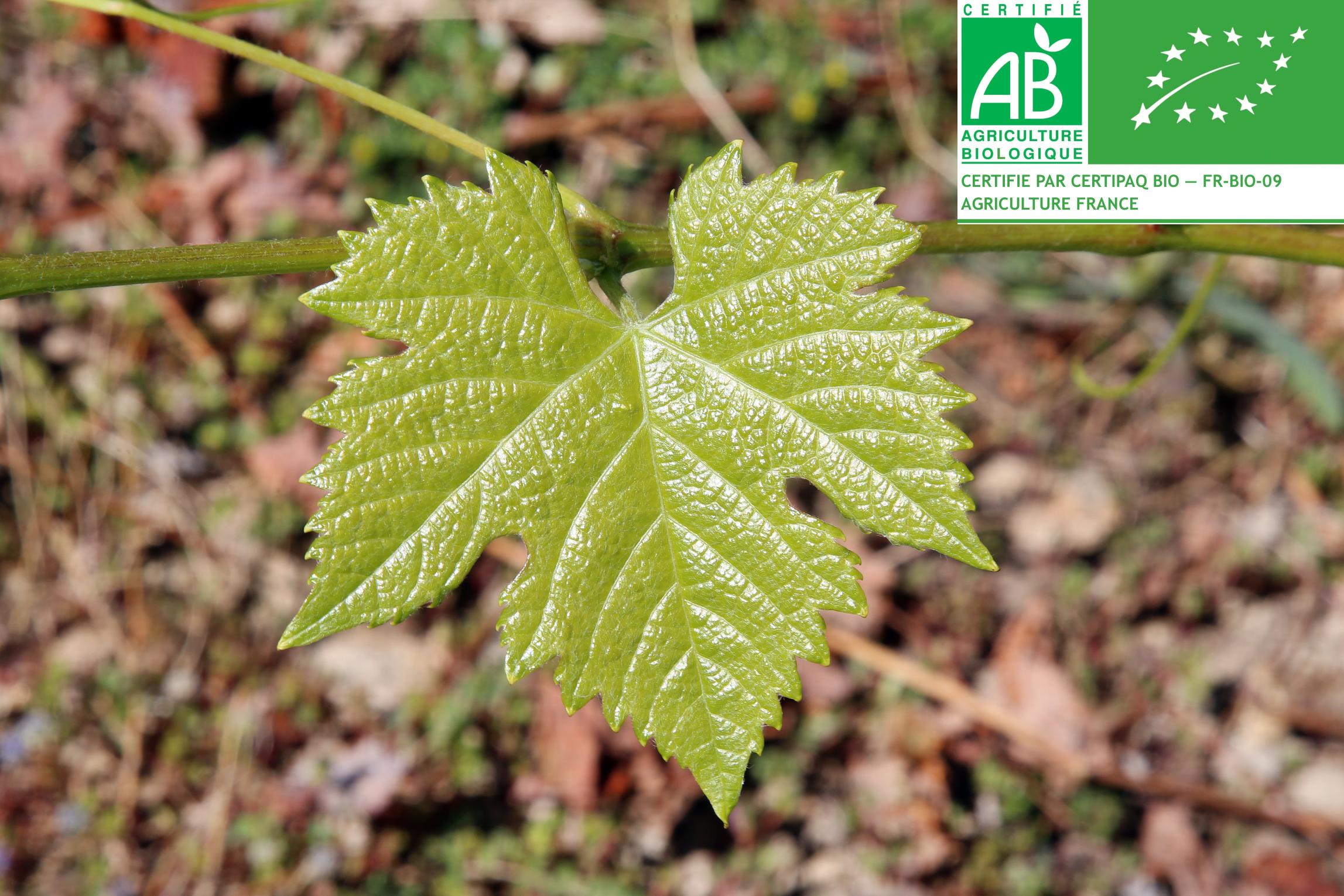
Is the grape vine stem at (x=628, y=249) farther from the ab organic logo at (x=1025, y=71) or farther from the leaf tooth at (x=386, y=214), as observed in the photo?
the ab organic logo at (x=1025, y=71)

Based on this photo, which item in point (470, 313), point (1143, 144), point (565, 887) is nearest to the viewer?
point (470, 313)

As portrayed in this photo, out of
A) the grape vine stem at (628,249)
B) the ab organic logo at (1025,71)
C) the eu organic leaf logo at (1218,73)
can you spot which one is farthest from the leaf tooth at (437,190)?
the eu organic leaf logo at (1218,73)

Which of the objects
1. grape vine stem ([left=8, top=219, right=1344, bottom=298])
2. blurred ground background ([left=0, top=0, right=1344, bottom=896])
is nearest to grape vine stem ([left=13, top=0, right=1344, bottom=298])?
grape vine stem ([left=8, top=219, right=1344, bottom=298])

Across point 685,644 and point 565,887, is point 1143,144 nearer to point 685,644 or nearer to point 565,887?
point 685,644

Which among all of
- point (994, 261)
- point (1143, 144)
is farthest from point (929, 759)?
point (1143, 144)

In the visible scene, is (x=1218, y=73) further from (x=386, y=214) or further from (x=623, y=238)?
(x=386, y=214)

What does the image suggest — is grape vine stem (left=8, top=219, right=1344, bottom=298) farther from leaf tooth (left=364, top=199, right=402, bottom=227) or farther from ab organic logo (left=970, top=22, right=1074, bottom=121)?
ab organic logo (left=970, top=22, right=1074, bottom=121)
